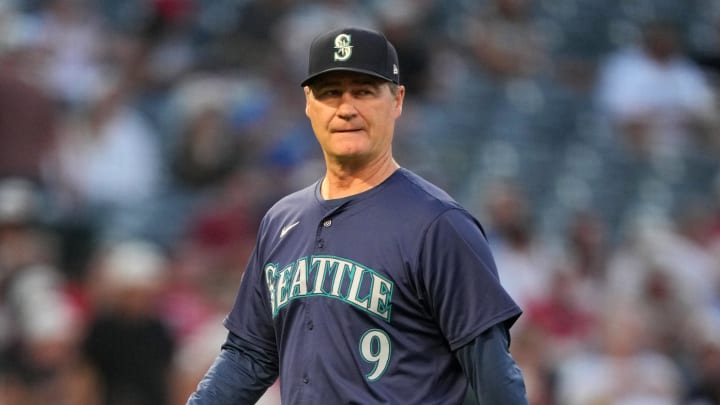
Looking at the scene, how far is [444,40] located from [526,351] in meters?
4.54

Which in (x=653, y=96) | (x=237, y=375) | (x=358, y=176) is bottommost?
(x=237, y=375)

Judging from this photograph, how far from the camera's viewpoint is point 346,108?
326 cm

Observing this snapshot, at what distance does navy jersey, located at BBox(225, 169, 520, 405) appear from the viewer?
3.15 metres

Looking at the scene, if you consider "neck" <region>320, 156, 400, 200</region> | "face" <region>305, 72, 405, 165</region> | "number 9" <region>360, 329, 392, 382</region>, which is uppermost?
"face" <region>305, 72, 405, 165</region>

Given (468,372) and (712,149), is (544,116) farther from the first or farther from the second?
(468,372)

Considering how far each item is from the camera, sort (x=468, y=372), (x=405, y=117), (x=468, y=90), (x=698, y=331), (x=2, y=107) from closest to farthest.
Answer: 1. (x=468, y=372)
2. (x=2, y=107)
3. (x=698, y=331)
4. (x=405, y=117)
5. (x=468, y=90)

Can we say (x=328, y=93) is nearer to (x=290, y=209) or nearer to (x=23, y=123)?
(x=290, y=209)

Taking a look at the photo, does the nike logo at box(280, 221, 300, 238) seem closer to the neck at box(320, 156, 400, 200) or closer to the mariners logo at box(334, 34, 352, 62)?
the neck at box(320, 156, 400, 200)

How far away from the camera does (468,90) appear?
1110cm

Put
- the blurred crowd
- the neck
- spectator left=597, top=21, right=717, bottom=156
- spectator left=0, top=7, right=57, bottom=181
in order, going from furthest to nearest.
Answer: spectator left=597, top=21, right=717, bottom=156, spectator left=0, top=7, right=57, bottom=181, the blurred crowd, the neck

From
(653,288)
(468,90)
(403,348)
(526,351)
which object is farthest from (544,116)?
(403,348)

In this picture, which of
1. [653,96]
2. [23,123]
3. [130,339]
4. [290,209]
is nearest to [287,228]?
[290,209]

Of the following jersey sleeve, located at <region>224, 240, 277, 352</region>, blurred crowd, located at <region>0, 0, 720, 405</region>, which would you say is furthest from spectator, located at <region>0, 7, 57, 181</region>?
jersey sleeve, located at <region>224, 240, 277, 352</region>

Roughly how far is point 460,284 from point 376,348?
0.27 meters
